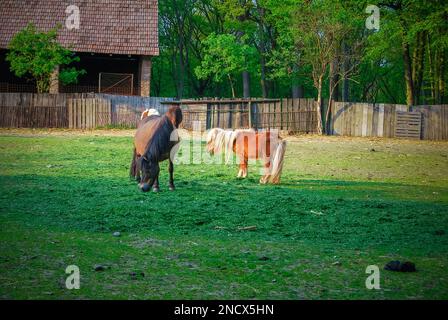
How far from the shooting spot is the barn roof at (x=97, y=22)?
108ft

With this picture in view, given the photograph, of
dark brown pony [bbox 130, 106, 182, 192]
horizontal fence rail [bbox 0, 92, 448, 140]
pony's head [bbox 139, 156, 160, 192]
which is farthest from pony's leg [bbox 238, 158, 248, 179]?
horizontal fence rail [bbox 0, 92, 448, 140]

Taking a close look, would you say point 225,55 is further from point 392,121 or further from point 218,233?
point 218,233

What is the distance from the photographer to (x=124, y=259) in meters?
5.94

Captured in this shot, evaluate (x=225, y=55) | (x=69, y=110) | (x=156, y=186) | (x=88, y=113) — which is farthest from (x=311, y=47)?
(x=156, y=186)

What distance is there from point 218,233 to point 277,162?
4588 mm

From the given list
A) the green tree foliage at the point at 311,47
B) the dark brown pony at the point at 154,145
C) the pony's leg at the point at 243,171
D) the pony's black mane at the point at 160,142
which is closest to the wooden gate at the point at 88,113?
the green tree foliage at the point at 311,47

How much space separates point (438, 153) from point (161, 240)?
16265 mm

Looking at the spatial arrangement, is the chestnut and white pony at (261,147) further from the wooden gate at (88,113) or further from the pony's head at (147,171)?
the wooden gate at (88,113)

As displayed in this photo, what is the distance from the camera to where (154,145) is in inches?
390

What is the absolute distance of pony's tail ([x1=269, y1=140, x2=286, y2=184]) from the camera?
38.0ft

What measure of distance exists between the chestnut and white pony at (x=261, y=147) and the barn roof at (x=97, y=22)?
2191 cm

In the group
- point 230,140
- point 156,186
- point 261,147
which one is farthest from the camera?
point 230,140

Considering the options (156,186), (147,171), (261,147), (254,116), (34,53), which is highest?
(34,53)

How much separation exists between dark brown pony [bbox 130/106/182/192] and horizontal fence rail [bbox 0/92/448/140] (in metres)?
16.6
